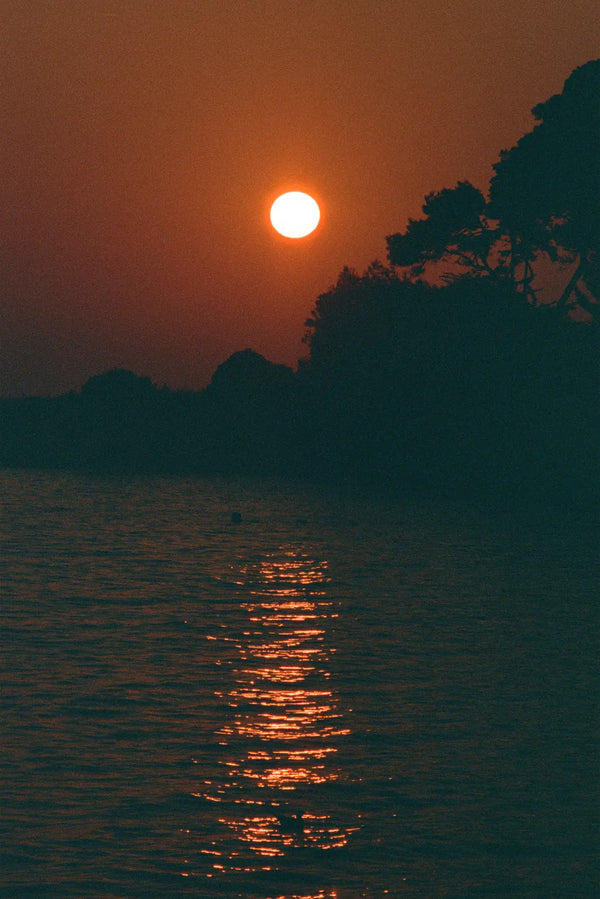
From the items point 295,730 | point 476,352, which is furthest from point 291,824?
point 476,352

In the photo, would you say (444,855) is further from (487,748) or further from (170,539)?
(170,539)

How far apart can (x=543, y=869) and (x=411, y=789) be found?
7.43ft

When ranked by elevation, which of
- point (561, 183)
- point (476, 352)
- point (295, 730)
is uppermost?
point (561, 183)

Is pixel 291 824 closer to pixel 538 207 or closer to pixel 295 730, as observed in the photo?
pixel 295 730

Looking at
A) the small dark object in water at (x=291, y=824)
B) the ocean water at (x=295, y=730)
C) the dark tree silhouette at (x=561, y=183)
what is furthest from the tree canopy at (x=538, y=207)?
the small dark object in water at (x=291, y=824)

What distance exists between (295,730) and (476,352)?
50869 millimetres

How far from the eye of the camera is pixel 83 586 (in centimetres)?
2714

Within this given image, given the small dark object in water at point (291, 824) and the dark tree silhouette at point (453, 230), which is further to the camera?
the dark tree silhouette at point (453, 230)

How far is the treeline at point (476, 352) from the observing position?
61.5 m

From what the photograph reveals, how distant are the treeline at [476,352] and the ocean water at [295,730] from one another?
31.4m

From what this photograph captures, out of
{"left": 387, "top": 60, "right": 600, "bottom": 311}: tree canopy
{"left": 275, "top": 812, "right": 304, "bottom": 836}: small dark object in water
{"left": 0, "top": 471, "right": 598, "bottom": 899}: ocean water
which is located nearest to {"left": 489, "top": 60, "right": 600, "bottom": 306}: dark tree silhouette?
{"left": 387, "top": 60, "right": 600, "bottom": 311}: tree canopy

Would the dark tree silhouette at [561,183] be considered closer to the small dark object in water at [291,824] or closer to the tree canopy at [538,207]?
the tree canopy at [538,207]

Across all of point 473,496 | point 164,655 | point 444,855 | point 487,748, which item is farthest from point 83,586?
point 473,496

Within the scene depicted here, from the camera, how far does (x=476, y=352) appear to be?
63.7 metres
